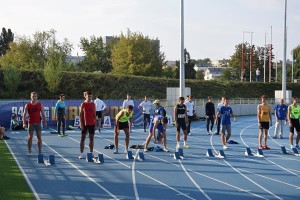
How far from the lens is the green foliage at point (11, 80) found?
147ft

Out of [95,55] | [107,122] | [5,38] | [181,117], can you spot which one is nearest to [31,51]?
[95,55]

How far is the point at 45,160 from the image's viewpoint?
44.0 ft

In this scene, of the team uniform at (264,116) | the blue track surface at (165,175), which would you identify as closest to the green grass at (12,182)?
the blue track surface at (165,175)

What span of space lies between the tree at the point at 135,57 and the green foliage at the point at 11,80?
21723 mm

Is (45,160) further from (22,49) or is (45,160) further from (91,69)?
(91,69)

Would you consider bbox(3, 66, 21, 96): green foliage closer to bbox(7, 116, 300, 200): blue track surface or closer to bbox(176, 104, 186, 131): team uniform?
bbox(7, 116, 300, 200): blue track surface

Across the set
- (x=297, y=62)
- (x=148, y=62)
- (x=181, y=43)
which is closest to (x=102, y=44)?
(x=148, y=62)

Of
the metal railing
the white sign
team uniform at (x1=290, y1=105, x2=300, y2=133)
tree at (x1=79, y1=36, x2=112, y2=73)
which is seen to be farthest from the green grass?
tree at (x1=79, y1=36, x2=112, y2=73)

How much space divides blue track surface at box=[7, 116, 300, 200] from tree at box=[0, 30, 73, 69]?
50.3m

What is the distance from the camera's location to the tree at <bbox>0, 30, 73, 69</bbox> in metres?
65.4

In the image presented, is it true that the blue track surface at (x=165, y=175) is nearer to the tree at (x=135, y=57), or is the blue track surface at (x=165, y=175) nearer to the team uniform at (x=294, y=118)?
the team uniform at (x=294, y=118)

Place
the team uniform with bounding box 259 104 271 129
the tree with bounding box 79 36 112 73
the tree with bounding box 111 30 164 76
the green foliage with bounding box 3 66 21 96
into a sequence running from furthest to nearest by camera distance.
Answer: the tree with bounding box 79 36 112 73 → the tree with bounding box 111 30 164 76 → the green foliage with bounding box 3 66 21 96 → the team uniform with bounding box 259 104 271 129

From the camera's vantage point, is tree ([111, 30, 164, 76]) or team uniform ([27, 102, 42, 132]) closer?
team uniform ([27, 102, 42, 132])

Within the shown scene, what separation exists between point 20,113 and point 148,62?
42.4 meters
